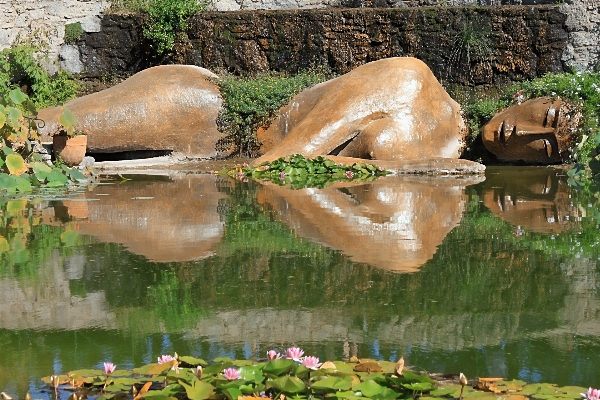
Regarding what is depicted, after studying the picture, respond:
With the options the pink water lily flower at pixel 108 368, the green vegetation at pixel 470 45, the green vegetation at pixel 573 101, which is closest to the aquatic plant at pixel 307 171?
the green vegetation at pixel 573 101

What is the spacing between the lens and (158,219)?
19.0ft

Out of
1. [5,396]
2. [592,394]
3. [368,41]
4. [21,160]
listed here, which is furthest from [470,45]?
[5,396]

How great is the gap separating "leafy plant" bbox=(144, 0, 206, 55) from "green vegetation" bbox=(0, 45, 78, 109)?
5.11 ft

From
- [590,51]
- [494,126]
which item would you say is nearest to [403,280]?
[494,126]

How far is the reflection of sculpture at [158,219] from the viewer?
15.3 feet

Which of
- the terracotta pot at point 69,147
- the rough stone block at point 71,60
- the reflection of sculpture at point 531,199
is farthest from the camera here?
the rough stone block at point 71,60

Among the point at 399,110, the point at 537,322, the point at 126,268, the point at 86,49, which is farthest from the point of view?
the point at 86,49

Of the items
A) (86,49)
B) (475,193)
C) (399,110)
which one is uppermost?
(86,49)

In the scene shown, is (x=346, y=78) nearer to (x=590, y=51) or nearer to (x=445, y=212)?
(x=445, y=212)

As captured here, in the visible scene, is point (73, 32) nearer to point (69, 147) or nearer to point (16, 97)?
point (69, 147)

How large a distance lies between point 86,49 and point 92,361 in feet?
44.8

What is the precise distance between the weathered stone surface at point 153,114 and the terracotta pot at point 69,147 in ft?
2.40

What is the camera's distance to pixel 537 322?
3.05 meters

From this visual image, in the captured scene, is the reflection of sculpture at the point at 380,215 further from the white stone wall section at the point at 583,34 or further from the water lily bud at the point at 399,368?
the white stone wall section at the point at 583,34
